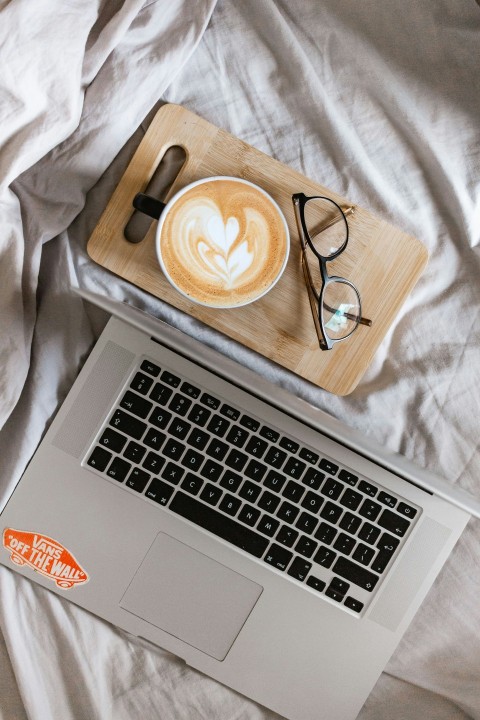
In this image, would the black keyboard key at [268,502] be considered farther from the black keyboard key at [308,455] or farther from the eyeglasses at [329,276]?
the eyeglasses at [329,276]

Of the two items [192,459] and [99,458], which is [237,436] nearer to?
[192,459]

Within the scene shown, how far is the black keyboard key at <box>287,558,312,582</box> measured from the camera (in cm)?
76

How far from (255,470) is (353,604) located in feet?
0.63

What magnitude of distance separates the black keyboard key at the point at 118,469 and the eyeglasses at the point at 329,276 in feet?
0.90

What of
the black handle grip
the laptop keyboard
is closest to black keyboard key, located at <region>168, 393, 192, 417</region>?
the laptop keyboard

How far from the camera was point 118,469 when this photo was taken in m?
0.76

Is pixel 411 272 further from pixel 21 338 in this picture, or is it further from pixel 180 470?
pixel 21 338

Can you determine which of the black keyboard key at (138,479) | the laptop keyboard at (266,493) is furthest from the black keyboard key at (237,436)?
the black keyboard key at (138,479)

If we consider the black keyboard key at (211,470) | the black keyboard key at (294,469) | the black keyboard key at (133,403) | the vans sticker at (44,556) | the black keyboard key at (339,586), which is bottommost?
the vans sticker at (44,556)

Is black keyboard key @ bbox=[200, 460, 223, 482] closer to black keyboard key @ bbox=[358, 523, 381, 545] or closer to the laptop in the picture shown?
the laptop

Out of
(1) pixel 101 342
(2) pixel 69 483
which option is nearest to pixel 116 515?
(2) pixel 69 483

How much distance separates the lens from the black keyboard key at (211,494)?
761 millimetres

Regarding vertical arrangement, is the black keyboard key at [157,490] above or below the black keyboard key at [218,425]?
below

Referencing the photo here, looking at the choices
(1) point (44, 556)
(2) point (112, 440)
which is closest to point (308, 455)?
(2) point (112, 440)
